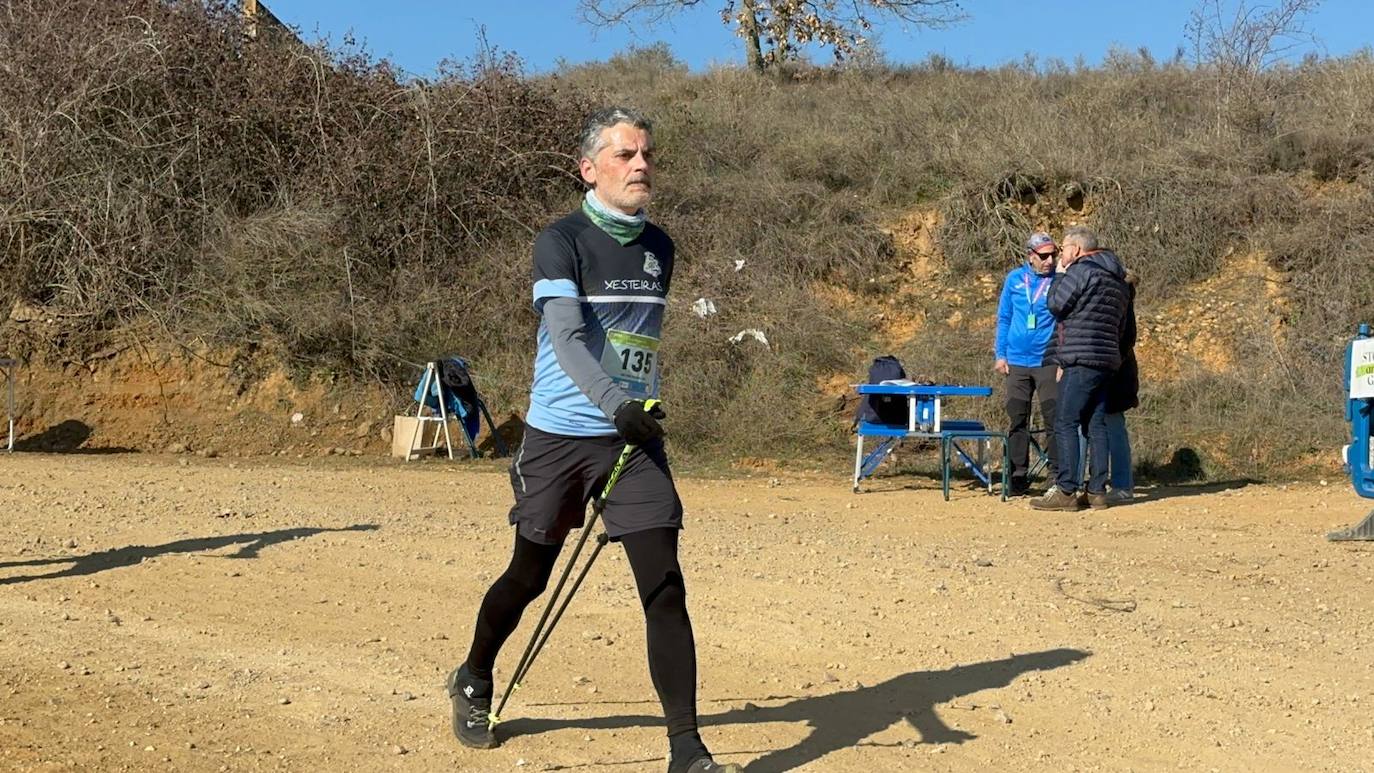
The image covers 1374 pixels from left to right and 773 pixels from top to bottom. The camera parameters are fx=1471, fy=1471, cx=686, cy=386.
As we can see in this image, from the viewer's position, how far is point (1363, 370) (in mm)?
8523

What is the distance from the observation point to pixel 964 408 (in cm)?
1430

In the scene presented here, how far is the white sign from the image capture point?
847 centimetres

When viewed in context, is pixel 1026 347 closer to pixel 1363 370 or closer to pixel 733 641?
pixel 1363 370

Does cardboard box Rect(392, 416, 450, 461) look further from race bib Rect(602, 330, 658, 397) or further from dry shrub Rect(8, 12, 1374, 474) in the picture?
race bib Rect(602, 330, 658, 397)

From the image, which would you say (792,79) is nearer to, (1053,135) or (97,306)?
(1053,135)

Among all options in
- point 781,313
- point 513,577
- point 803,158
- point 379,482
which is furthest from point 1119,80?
point 513,577

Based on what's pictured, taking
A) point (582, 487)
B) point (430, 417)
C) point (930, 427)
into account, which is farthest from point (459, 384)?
point (582, 487)

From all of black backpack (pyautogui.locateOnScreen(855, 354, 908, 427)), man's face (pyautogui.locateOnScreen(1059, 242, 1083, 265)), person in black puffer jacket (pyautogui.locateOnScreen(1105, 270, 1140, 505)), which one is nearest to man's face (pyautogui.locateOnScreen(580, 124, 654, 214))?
man's face (pyautogui.locateOnScreen(1059, 242, 1083, 265))

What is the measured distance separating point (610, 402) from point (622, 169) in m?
0.73

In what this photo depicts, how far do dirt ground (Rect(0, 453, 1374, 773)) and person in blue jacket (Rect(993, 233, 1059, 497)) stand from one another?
1.39 meters

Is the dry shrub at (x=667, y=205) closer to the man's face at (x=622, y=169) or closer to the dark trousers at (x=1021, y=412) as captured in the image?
the dark trousers at (x=1021, y=412)

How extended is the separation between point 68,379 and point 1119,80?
1489 cm

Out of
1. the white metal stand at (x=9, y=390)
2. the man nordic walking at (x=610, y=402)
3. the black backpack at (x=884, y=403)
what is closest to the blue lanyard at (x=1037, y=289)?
the black backpack at (x=884, y=403)

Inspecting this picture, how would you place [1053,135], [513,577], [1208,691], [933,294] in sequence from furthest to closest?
[1053,135] → [933,294] → [1208,691] → [513,577]
